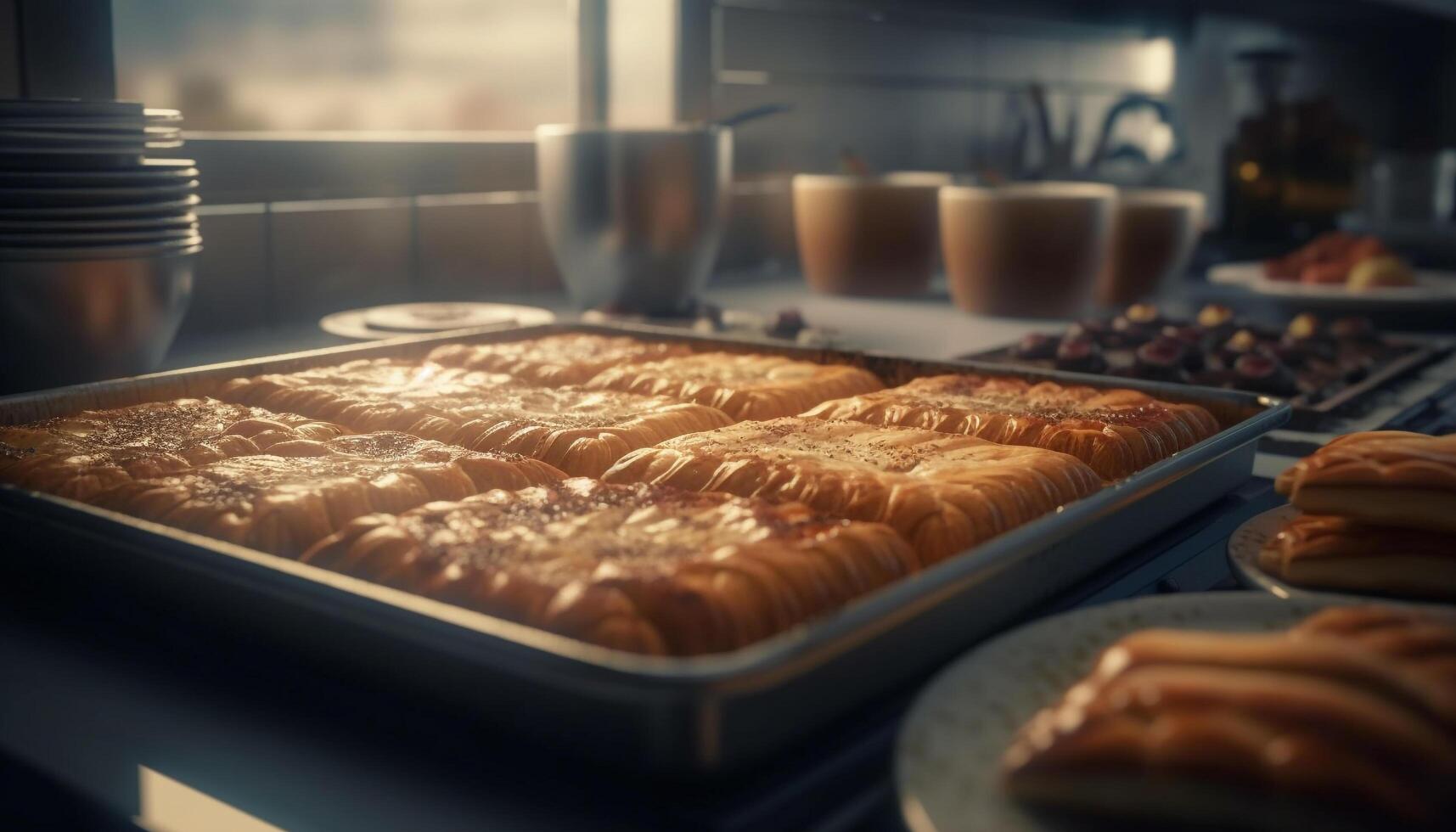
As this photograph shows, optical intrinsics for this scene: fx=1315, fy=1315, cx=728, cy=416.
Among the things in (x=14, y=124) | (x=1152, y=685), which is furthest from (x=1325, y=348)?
(x=14, y=124)

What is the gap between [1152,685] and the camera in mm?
593

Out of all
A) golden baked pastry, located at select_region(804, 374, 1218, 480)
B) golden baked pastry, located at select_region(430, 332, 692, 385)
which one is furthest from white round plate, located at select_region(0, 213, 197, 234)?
golden baked pastry, located at select_region(804, 374, 1218, 480)

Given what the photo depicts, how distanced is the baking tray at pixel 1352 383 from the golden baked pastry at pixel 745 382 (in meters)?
0.22

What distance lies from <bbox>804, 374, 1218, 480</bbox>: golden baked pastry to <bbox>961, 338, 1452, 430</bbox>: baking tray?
0.10m

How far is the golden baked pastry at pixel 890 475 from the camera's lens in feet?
3.26

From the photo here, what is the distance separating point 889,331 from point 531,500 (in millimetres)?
1397

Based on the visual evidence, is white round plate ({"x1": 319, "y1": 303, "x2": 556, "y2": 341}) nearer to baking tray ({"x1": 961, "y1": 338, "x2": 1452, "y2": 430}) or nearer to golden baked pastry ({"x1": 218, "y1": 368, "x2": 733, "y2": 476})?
golden baked pastry ({"x1": 218, "y1": 368, "x2": 733, "y2": 476})

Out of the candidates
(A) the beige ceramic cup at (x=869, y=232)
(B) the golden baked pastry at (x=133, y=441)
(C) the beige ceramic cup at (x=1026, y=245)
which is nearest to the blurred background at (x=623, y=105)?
(A) the beige ceramic cup at (x=869, y=232)

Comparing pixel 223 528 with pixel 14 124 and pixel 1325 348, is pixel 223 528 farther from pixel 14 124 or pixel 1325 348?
pixel 1325 348

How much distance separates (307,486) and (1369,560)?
0.78 metres

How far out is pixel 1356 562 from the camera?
94 cm

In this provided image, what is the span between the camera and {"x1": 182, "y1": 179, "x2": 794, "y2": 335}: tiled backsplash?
2170 mm

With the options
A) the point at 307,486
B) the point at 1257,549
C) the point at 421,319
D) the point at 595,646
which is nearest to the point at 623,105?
the point at 421,319

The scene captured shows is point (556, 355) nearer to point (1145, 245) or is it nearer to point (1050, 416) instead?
point (1050, 416)
